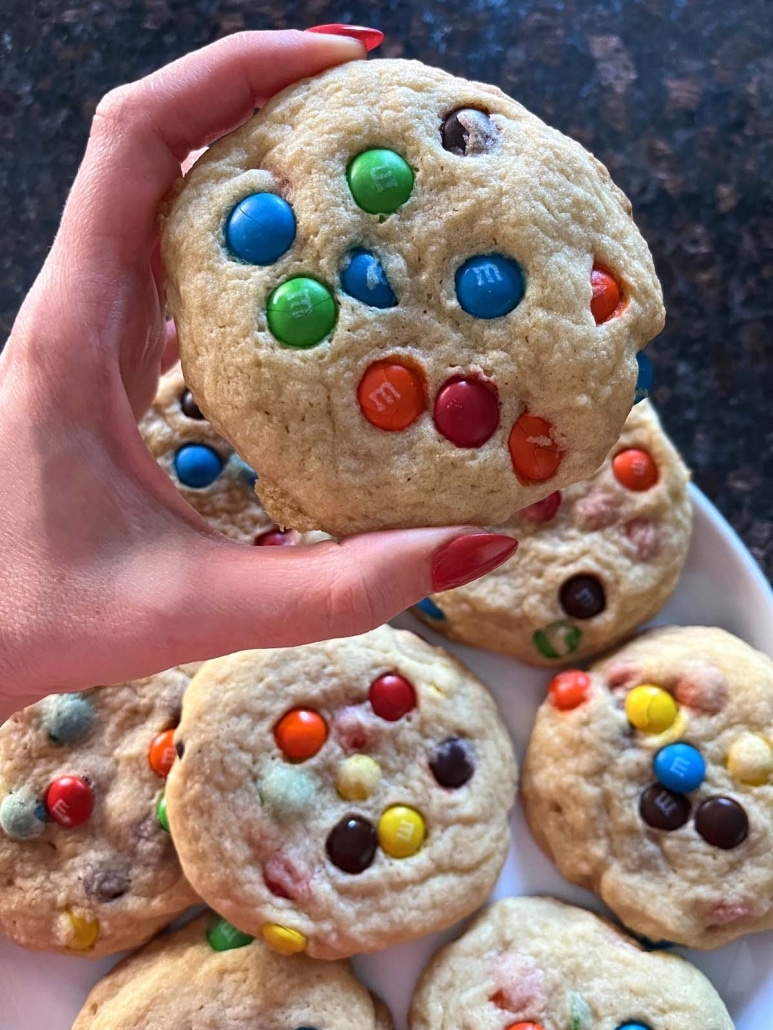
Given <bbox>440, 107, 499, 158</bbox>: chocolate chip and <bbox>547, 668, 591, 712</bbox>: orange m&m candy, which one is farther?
<bbox>547, 668, 591, 712</bbox>: orange m&m candy

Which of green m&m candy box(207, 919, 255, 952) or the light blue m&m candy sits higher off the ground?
the light blue m&m candy

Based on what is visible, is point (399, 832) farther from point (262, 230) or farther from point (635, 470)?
point (262, 230)

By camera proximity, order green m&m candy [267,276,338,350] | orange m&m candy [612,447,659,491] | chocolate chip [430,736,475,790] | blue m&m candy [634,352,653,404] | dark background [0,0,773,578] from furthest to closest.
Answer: dark background [0,0,773,578]
orange m&m candy [612,447,659,491]
chocolate chip [430,736,475,790]
blue m&m candy [634,352,653,404]
green m&m candy [267,276,338,350]

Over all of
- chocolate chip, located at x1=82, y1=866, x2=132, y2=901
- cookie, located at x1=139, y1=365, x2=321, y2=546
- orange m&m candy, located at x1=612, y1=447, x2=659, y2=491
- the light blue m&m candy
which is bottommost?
chocolate chip, located at x1=82, y1=866, x2=132, y2=901

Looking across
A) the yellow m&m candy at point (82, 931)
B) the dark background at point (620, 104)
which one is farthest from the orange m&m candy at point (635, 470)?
the yellow m&m candy at point (82, 931)

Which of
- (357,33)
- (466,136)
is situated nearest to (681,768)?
(466,136)

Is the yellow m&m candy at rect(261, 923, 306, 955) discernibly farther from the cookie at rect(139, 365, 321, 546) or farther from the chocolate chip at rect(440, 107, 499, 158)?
the chocolate chip at rect(440, 107, 499, 158)

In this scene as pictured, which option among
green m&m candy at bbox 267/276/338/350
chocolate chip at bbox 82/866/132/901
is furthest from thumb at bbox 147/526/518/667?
chocolate chip at bbox 82/866/132/901

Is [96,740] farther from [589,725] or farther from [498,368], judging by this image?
[498,368]
